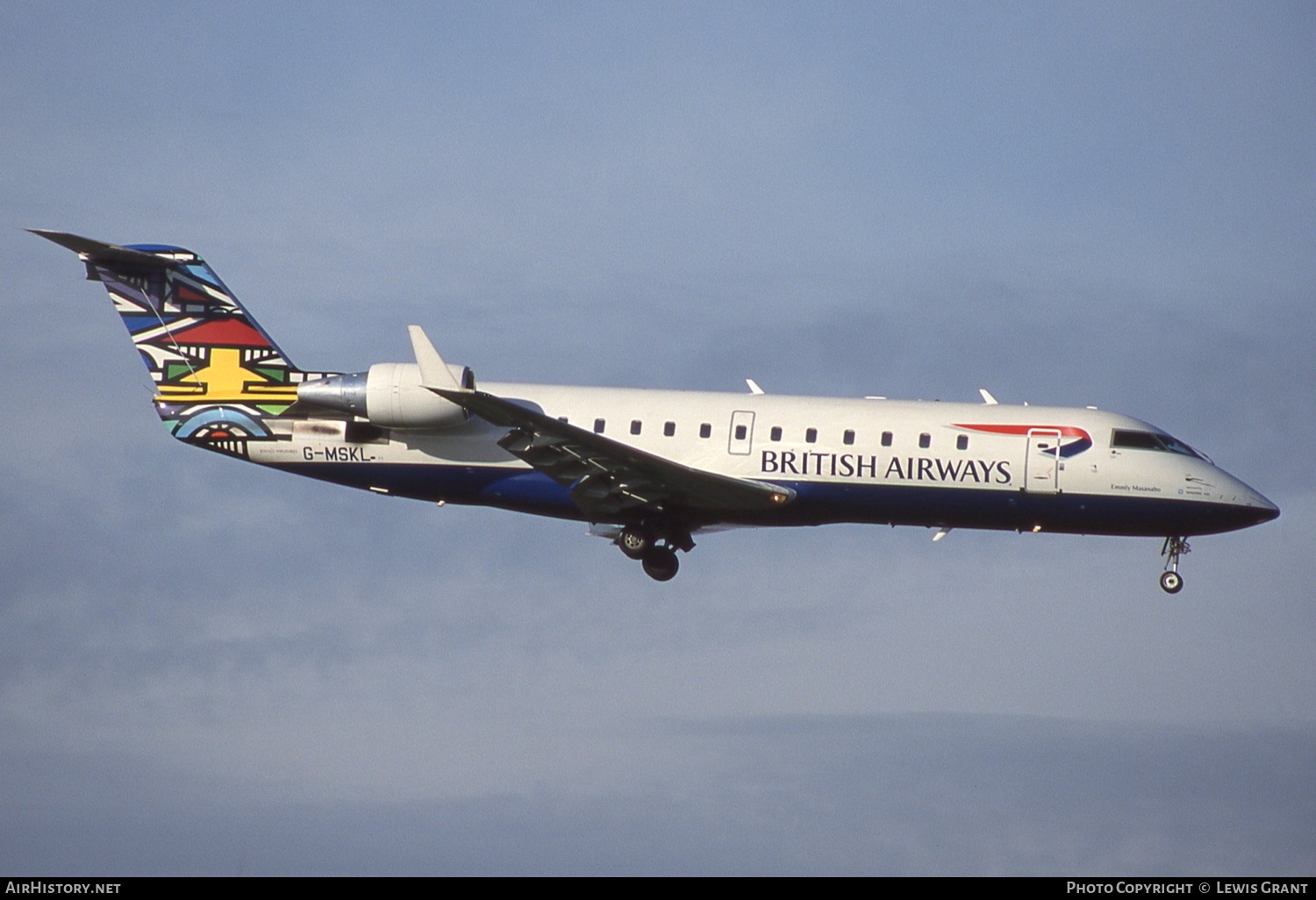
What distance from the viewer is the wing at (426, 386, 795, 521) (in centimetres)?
3394

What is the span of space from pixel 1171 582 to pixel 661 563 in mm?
10870

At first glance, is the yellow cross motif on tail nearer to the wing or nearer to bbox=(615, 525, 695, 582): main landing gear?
the wing

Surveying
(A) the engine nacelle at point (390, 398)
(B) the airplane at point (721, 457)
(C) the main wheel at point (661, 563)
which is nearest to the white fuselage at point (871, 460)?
(B) the airplane at point (721, 457)

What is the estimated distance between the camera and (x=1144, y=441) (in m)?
36.6

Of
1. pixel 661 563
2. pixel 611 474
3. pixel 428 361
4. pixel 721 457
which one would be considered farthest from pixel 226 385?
pixel 721 457

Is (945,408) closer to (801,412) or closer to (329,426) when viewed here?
(801,412)

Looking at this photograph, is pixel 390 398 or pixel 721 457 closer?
pixel 390 398

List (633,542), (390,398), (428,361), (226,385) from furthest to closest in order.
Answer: (226,385), (633,542), (390,398), (428,361)

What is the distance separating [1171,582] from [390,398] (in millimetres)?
16900

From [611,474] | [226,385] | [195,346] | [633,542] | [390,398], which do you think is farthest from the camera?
[195,346]

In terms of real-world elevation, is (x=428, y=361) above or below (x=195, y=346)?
below

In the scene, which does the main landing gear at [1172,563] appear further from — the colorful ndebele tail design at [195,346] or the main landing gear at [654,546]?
the colorful ndebele tail design at [195,346]

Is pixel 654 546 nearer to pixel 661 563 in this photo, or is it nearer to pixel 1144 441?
pixel 661 563
